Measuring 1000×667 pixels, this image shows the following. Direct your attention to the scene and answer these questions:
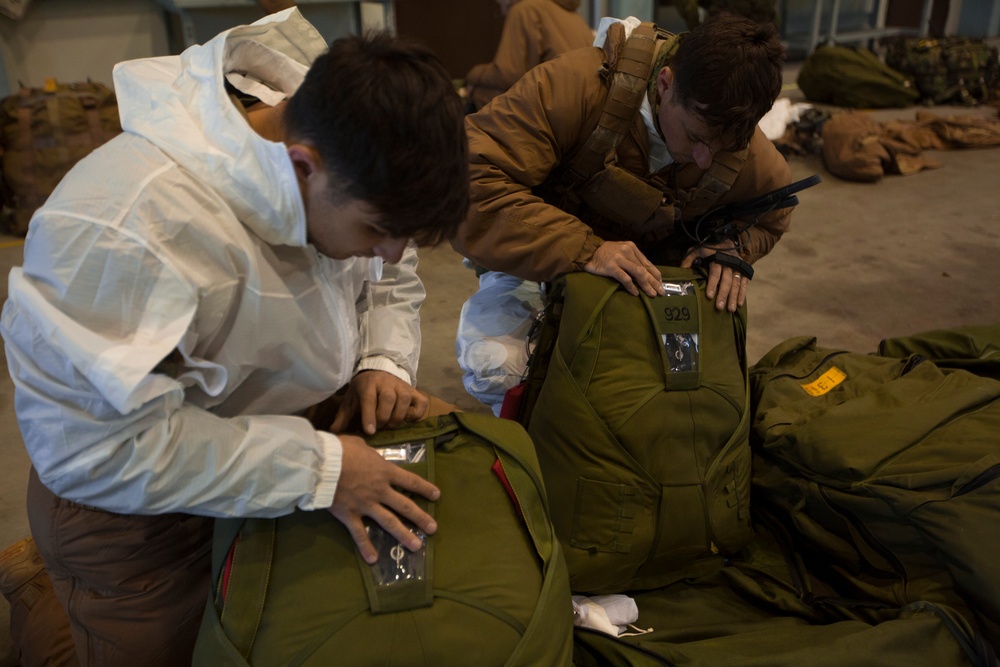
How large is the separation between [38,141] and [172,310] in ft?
11.1

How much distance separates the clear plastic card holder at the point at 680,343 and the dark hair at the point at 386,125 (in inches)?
31.4

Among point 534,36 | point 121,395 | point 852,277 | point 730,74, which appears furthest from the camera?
point 534,36

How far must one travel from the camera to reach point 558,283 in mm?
1770

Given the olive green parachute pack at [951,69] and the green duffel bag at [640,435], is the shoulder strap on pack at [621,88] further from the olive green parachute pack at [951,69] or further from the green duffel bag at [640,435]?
the olive green parachute pack at [951,69]

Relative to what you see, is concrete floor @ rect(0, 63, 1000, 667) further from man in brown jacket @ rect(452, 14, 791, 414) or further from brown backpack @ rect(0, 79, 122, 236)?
man in brown jacket @ rect(452, 14, 791, 414)

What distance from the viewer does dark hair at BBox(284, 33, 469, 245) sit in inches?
36.6

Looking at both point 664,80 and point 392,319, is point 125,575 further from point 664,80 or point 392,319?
point 664,80

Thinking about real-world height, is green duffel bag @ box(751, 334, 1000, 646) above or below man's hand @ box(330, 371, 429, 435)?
below

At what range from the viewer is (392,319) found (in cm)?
147

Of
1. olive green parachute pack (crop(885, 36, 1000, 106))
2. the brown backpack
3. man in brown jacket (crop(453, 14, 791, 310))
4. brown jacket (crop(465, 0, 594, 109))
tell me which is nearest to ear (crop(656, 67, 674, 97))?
man in brown jacket (crop(453, 14, 791, 310))

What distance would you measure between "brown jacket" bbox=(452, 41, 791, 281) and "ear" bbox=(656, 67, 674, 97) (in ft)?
0.36

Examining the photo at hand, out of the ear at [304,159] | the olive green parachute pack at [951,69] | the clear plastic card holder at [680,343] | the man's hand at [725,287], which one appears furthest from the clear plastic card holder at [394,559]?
the olive green parachute pack at [951,69]

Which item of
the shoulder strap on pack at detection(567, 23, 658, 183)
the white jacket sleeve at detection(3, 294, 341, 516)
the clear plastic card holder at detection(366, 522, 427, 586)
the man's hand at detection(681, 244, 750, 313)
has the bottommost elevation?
the clear plastic card holder at detection(366, 522, 427, 586)

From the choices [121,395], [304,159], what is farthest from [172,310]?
[304,159]
